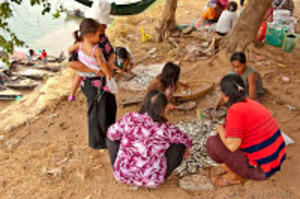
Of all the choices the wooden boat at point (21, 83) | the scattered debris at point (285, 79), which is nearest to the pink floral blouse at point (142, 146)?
the scattered debris at point (285, 79)

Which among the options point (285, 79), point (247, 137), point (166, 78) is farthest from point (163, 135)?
point (285, 79)

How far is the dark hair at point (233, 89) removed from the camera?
6.14 feet

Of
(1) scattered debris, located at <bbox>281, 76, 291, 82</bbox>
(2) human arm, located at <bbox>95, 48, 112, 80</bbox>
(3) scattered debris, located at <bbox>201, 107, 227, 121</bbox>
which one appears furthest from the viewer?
(1) scattered debris, located at <bbox>281, 76, 291, 82</bbox>

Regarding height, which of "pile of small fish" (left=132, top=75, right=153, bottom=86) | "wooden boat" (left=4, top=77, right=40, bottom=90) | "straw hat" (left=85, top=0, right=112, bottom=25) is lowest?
"wooden boat" (left=4, top=77, right=40, bottom=90)

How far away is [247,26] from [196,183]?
303 centimetres

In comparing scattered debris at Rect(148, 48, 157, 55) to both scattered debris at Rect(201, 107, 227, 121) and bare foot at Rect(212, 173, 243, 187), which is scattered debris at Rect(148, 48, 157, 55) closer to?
scattered debris at Rect(201, 107, 227, 121)

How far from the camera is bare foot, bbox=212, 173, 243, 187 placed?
2.18 metres

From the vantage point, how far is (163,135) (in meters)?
1.96

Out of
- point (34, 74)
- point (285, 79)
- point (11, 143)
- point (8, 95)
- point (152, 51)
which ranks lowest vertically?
point (8, 95)

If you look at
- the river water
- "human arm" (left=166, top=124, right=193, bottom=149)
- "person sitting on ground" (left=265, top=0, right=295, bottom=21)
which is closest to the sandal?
"human arm" (left=166, top=124, right=193, bottom=149)

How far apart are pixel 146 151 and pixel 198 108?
1660 mm

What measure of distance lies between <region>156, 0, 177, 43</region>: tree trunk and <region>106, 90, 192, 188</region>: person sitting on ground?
12.5 ft

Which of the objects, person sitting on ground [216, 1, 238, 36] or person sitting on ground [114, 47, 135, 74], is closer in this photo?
person sitting on ground [114, 47, 135, 74]

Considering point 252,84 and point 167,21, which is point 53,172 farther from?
point 167,21
